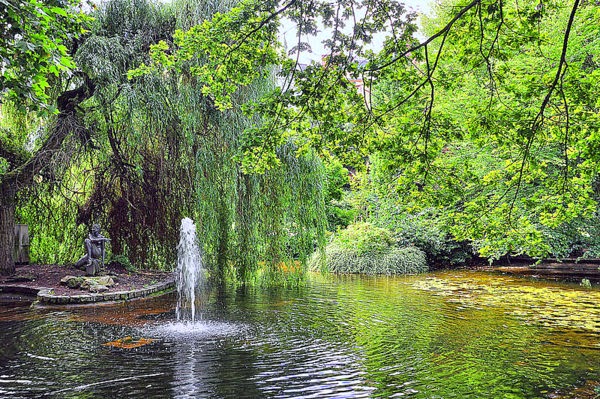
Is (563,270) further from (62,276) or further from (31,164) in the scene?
(31,164)

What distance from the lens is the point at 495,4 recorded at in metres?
4.72

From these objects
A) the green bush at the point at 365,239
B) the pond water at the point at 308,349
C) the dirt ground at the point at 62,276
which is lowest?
the pond water at the point at 308,349

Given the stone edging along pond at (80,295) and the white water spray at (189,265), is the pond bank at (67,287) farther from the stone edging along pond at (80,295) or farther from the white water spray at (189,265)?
the white water spray at (189,265)

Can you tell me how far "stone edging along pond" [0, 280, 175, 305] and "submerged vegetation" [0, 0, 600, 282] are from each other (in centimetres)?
138

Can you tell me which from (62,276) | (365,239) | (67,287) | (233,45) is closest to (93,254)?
(62,276)

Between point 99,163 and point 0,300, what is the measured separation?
3599 mm

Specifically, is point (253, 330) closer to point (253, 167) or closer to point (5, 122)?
point (253, 167)

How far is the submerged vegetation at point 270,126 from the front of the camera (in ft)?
17.1

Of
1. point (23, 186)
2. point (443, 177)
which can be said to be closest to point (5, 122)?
point (23, 186)

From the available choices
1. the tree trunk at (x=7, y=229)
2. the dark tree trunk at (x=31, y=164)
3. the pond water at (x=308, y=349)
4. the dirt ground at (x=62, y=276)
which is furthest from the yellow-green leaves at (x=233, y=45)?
the tree trunk at (x=7, y=229)

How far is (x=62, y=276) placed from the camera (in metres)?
11.1

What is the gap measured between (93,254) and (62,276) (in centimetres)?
92

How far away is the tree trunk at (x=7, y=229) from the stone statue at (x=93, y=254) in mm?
1717

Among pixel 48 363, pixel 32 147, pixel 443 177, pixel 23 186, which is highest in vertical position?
pixel 32 147
